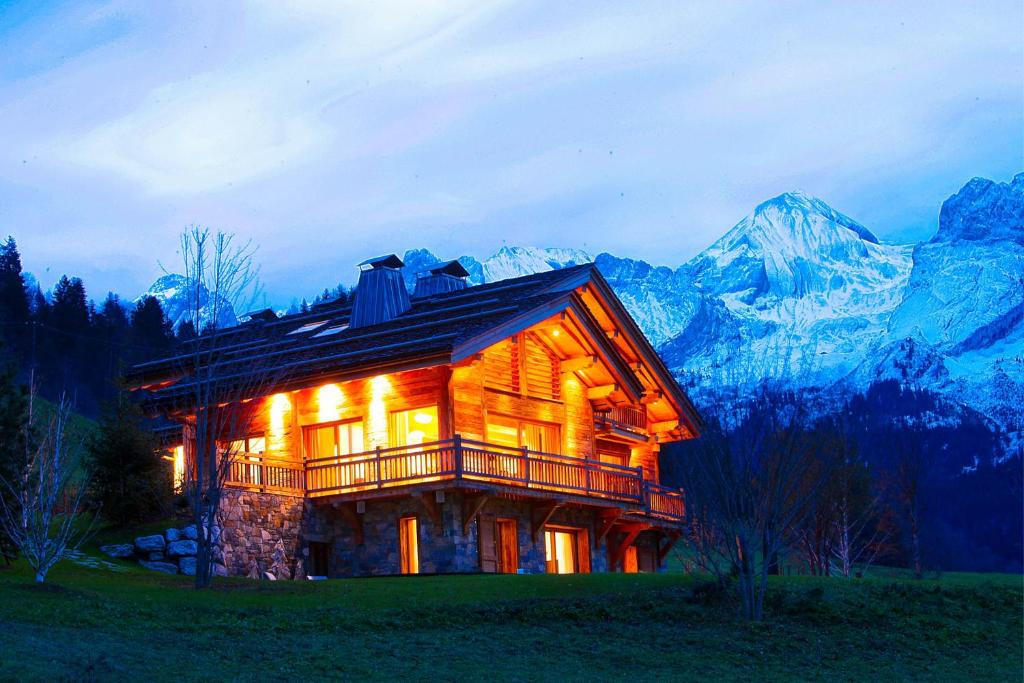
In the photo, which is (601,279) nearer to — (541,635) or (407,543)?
(407,543)

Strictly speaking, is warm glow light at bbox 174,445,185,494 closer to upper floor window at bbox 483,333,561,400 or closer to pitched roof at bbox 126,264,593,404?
pitched roof at bbox 126,264,593,404

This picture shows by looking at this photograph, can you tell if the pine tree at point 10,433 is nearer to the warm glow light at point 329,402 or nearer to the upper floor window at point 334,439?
the warm glow light at point 329,402

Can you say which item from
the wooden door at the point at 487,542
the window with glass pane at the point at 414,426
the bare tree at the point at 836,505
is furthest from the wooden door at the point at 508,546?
the bare tree at the point at 836,505

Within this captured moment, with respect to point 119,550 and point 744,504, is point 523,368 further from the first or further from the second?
point 744,504

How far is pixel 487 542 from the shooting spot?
34312 millimetres

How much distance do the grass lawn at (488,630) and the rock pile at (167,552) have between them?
1480 mm

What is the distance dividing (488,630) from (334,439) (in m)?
14.3

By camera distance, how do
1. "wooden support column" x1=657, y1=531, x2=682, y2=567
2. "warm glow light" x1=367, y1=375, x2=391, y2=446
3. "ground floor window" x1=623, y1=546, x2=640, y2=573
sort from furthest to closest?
"wooden support column" x1=657, y1=531, x2=682, y2=567 < "ground floor window" x1=623, y1=546, x2=640, y2=573 < "warm glow light" x1=367, y1=375, x2=391, y2=446

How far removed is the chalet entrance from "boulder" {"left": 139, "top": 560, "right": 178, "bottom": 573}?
7.66m

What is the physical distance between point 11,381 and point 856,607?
1851 centimetres

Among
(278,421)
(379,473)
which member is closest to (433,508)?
(379,473)

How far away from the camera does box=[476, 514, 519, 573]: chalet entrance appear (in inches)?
1341

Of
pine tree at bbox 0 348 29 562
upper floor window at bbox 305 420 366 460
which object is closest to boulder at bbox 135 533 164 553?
pine tree at bbox 0 348 29 562

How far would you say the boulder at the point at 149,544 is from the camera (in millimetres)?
31344
